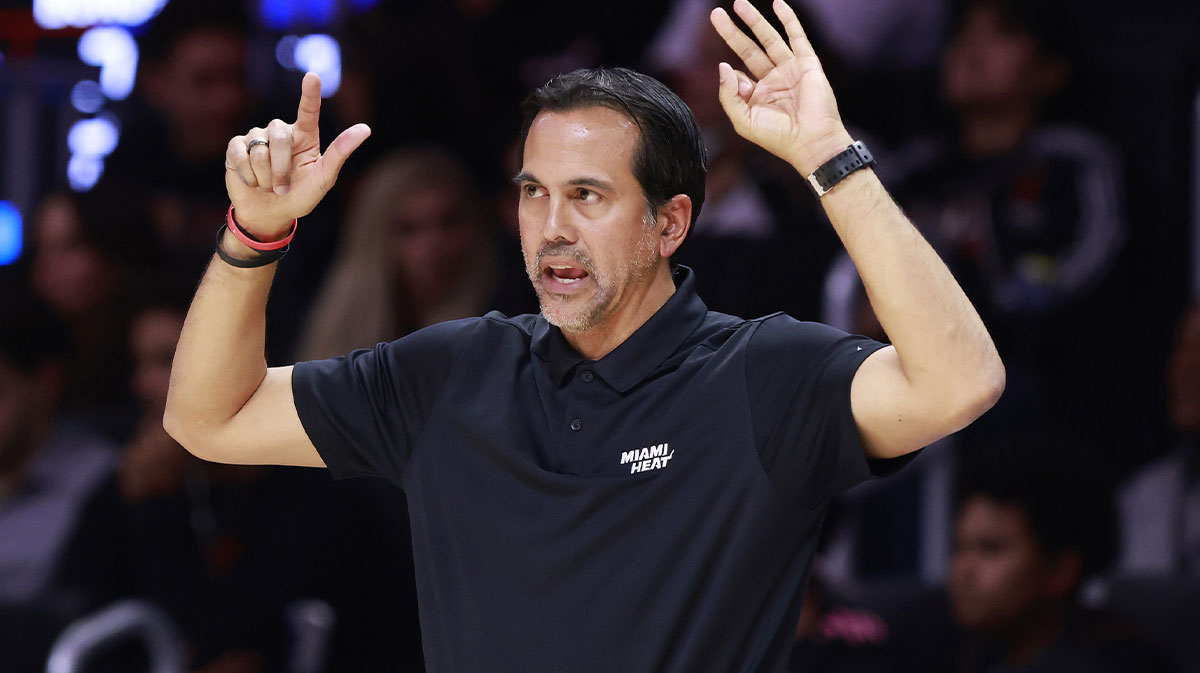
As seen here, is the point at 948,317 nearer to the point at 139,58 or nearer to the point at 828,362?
the point at 828,362

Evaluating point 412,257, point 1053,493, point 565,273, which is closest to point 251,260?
point 565,273

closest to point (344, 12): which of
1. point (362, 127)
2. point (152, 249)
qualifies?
point (152, 249)

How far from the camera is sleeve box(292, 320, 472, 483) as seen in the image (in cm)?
277

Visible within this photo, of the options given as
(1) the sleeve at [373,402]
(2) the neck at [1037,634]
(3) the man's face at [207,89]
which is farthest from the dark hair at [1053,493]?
(3) the man's face at [207,89]

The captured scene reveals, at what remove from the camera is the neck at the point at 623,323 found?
2768 millimetres

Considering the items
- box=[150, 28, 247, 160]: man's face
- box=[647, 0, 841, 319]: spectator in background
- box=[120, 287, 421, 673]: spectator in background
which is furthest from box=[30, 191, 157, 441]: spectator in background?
box=[647, 0, 841, 319]: spectator in background

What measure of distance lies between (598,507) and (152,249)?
158 inches

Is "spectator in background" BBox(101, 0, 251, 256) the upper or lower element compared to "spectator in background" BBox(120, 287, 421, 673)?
upper

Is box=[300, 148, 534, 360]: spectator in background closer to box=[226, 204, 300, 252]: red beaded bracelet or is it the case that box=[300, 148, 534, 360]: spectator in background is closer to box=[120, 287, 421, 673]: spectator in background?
box=[120, 287, 421, 673]: spectator in background

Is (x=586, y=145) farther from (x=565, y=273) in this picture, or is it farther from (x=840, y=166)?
(x=840, y=166)

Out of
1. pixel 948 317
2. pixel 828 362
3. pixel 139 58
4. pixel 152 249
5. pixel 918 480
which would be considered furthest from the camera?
pixel 139 58

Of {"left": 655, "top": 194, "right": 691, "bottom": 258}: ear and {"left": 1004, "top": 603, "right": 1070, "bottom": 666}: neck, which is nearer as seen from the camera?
{"left": 655, "top": 194, "right": 691, "bottom": 258}: ear

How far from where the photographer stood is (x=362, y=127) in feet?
8.65

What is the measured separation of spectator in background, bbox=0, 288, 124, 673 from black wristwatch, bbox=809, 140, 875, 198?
315 cm
